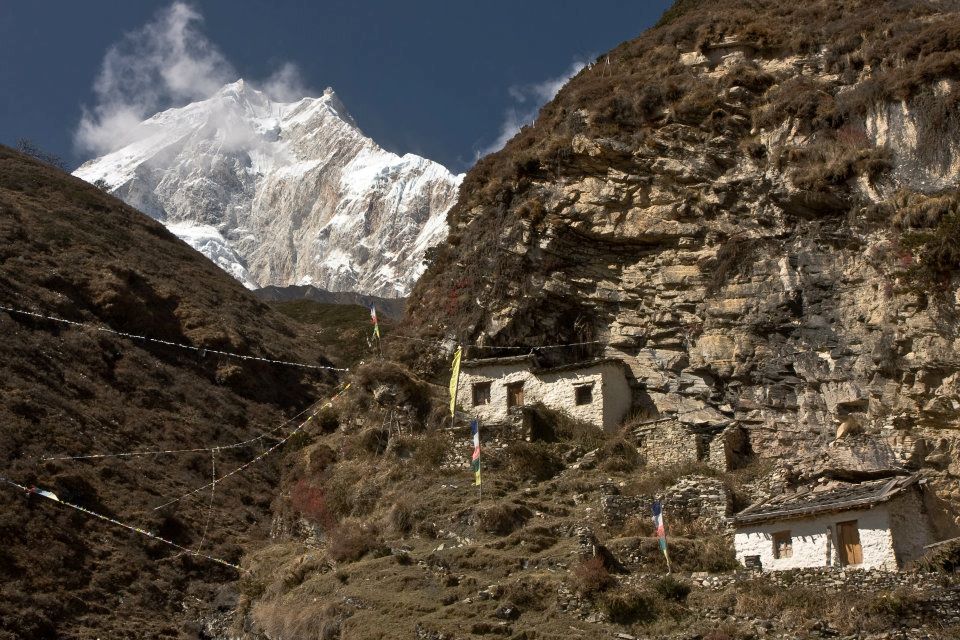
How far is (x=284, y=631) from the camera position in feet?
71.4

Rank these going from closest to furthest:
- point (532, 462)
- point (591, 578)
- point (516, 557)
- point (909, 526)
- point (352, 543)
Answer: point (909, 526), point (591, 578), point (516, 557), point (352, 543), point (532, 462)

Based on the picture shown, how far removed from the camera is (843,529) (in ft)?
61.0

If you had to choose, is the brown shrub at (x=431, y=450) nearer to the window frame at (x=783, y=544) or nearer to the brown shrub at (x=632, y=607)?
the brown shrub at (x=632, y=607)

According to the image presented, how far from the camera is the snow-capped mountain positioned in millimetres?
106250

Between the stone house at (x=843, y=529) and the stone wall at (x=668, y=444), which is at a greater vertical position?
the stone wall at (x=668, y=444)

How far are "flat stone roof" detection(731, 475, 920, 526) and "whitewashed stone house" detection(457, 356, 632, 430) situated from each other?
8.88 metres

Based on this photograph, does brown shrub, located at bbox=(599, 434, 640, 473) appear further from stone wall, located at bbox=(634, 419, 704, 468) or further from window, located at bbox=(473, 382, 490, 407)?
window, located at bbox=(473, 382, 490, 407)

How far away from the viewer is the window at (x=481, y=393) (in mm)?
30672

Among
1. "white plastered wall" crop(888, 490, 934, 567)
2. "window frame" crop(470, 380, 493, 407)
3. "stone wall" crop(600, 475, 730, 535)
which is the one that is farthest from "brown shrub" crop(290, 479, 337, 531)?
"white plastered wall" crop(888, 490, 934, 567)

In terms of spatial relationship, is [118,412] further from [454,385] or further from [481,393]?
[481,393]

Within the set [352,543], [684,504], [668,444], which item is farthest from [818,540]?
[352,543]

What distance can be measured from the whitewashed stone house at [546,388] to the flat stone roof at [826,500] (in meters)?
8.88

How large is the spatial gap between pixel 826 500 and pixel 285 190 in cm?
11345

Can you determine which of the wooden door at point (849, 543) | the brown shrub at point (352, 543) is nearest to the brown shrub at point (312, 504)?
the brown shrub at point (352, 543)
